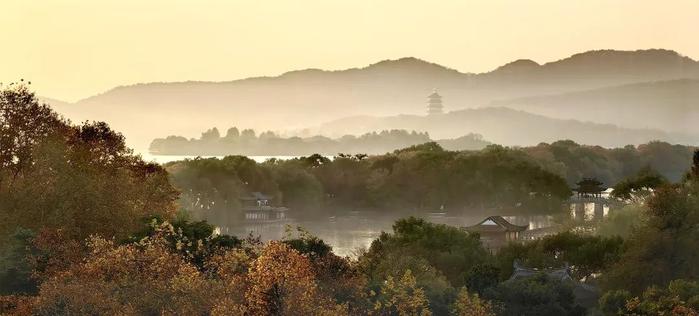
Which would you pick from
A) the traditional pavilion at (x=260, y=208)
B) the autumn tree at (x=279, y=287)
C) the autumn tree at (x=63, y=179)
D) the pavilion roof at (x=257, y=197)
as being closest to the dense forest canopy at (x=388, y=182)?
the pavilion roof at (x=257, y=197)

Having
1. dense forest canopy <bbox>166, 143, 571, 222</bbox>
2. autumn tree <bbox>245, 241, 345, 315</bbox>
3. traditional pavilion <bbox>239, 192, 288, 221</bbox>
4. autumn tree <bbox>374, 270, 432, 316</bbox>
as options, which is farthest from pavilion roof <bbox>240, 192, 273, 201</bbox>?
autumn tree <bbox>245, 241, 345, 315</bbox>

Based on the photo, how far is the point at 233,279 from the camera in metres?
20.1

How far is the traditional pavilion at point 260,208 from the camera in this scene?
8331 cm

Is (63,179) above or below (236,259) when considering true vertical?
above

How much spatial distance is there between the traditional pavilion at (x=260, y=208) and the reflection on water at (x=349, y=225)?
1.22 meters

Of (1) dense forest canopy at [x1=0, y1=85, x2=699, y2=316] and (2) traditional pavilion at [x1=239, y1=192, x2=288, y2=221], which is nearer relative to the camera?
(1) dense forest canopy at [x1=0, y1=85, x2=699, y2=316]

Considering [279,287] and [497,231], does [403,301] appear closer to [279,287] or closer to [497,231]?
[279,287]

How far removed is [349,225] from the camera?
80.9 m

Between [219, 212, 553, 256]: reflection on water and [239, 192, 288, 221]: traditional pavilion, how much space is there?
1219 millimetres

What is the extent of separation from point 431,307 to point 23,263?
999 centimetres

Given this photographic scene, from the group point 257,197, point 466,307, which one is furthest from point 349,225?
point 466,307

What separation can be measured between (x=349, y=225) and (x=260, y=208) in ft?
27.9

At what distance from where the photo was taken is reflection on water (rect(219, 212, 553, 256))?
220ft

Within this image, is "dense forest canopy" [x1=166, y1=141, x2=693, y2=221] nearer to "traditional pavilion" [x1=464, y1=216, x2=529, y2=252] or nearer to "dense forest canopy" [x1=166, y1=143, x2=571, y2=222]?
"dense forest canopy" [x1=166, y1=143, x2=571, y2=222]
